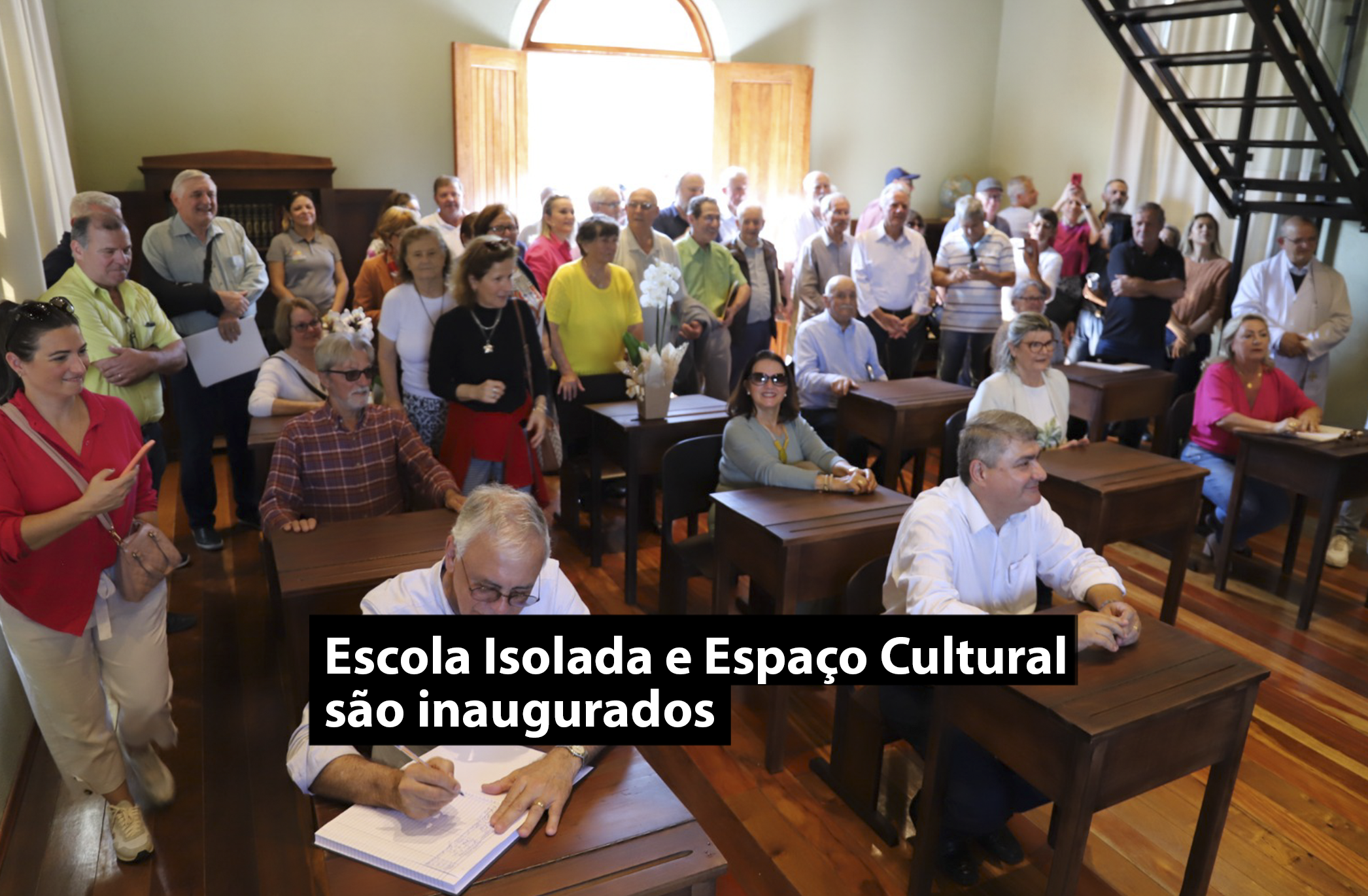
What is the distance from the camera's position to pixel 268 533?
2.62 metres

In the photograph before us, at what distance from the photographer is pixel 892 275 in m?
5.64

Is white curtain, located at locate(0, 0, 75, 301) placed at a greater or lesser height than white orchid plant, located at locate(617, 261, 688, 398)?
greater

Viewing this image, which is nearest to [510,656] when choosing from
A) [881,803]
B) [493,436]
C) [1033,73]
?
[881,803]

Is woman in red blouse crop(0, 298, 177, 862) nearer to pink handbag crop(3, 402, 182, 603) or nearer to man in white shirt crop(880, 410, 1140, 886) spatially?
pink handbag crop(3, 402, 182, 603)

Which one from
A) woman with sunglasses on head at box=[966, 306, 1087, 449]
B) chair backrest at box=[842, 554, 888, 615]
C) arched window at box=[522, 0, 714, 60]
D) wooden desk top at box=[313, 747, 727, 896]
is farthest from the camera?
arched window at box=[522, 0, 714, 60]

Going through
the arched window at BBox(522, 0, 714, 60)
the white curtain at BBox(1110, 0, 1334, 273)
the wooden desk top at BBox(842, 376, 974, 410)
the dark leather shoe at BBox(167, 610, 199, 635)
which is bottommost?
the dark leather shoe at BBox(167, 610, 199, 635)

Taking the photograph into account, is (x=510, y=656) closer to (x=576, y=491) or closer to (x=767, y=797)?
(x=767, y=797)

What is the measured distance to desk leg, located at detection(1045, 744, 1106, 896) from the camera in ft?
5.82

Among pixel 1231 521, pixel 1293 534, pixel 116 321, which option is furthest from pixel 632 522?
pixel 1293 534

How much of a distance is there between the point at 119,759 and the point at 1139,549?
437 centimetres

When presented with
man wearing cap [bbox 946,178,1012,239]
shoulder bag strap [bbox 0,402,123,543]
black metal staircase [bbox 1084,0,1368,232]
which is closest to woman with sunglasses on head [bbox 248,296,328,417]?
shoulder bag strap [bbox 0,402,123,543]

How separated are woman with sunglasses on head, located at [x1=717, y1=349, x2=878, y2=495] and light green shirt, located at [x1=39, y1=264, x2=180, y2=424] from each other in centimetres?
201

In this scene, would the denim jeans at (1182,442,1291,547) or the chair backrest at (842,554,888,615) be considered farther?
the denim jeans at (1182,442,1291,547)

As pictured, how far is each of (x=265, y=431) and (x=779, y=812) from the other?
2238mm
